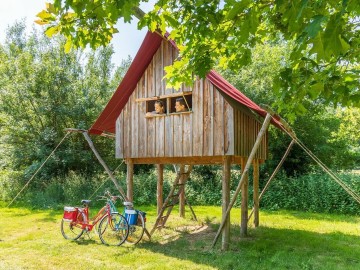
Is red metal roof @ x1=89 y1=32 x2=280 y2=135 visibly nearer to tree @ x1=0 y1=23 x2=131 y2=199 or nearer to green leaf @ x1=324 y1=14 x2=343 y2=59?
green leaf @ x1=324 y1=14 x2=343 y2=59

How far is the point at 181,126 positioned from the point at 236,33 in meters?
4.58

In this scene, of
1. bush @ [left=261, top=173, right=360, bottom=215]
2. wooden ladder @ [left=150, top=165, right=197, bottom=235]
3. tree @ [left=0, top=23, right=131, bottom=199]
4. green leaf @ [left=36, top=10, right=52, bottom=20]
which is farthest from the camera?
tree @ [left=0, top=23, right=131, bottom=199]

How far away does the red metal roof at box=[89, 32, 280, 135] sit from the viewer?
782cm

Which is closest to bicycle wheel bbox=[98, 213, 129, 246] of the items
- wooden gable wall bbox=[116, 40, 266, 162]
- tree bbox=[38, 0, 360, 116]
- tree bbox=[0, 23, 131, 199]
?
wooden gable wall bbox=[116, 40, 266, 162]

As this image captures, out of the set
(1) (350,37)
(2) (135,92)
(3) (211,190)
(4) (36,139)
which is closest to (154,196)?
(3) (211,190)

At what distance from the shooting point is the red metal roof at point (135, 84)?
7820 millimetres

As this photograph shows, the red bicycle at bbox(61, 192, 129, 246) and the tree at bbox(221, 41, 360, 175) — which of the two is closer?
the red bicycle at bbox(61, 192, 129, 246)

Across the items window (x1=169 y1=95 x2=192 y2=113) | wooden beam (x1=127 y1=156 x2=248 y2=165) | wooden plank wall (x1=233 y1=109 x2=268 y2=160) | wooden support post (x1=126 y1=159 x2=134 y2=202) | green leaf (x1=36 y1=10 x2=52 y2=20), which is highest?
green leaf (x1=36 y1=10 x2=52 y2=20)

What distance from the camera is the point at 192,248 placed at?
8086mm

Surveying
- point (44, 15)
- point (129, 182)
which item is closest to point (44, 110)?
point (129, 182)

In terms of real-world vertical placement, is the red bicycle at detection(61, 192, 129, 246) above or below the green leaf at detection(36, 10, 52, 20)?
below

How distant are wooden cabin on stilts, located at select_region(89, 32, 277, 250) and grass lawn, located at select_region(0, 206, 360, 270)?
64 cm

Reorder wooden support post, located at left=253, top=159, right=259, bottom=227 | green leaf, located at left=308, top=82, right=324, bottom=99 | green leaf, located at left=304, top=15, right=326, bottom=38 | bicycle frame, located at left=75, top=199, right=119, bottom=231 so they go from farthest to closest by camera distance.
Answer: wooden support post, located at left=253, top=159, right=259, bottom=227 < bicycle frame, located at left=75, top=199, right=119, bottom=231 < green leaf, located at left=308, top=82, right=324, bottom=99 < green leaf, located at left=304, top=15, right=326, bottom=38

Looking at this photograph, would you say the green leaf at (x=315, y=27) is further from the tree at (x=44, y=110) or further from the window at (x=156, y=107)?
the tree at (x=44, y=110)
